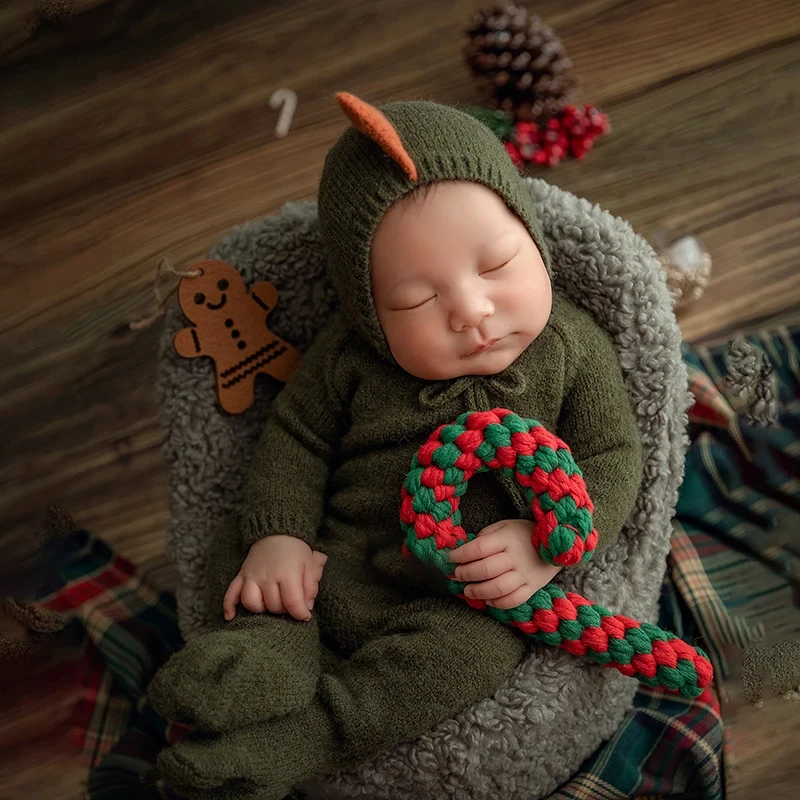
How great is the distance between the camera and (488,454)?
89cm

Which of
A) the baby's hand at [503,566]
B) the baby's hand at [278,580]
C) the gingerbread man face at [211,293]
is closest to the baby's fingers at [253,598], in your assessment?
the baby's hand at [278,580]

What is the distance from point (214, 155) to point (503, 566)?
0.87 metres

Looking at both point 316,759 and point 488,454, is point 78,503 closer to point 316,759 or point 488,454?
point 316,759

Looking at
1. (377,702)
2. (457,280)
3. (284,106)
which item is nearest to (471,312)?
(457,280)

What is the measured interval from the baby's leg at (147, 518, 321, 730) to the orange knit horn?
0.49 m

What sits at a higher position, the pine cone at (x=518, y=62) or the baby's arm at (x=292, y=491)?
the pine cone at (x=518, y=62)

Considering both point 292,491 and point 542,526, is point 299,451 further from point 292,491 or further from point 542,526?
point 542,526

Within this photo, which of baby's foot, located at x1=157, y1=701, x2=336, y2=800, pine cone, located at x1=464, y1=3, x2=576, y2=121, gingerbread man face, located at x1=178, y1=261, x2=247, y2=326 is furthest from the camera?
pine cone, located at x1=464, y1=3, x2=576, y2=121

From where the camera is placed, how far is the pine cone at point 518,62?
50.3 inches

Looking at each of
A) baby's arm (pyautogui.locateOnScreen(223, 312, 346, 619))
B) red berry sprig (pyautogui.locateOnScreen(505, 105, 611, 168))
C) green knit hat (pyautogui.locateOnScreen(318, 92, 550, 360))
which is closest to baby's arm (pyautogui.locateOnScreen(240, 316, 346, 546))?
baby's arm (pyautogui.locateOnScreen(223, 312, 346, 619))

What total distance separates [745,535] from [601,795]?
37cm

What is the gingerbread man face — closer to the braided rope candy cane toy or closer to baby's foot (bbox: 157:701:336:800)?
the braided rope candy cane toy

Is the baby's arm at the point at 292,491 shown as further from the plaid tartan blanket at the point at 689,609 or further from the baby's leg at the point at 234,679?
the plaid tartan blanket at the point at 689,609

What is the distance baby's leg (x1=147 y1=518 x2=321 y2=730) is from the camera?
0.84 metres
